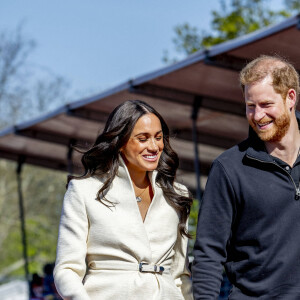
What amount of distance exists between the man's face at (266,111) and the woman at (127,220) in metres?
0.49

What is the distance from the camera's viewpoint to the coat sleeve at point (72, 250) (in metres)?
2.97

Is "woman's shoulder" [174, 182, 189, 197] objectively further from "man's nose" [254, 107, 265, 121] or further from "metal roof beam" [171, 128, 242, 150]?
"metal roof beam" [171, 128, 242, 150]

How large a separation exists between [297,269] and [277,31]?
2.98 metres

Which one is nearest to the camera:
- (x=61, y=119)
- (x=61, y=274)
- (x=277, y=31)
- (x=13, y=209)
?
(x=61, y=274)

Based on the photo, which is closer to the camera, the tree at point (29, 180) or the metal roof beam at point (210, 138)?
the metal roof beam at point (210, 138)

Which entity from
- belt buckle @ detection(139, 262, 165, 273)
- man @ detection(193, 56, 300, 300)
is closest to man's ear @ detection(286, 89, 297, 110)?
man @ detection(193, 56, 300, 300)

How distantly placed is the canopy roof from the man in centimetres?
66

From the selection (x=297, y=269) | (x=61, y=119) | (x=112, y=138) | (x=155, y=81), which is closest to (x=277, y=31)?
(x=155, y=81)

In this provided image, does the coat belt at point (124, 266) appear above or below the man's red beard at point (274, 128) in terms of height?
below

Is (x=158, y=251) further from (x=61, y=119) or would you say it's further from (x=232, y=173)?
(x=61, y=119)

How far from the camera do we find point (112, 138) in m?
3.22

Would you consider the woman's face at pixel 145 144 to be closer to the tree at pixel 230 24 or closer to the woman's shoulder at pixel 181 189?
the woman's shoulder at pixel 181 189

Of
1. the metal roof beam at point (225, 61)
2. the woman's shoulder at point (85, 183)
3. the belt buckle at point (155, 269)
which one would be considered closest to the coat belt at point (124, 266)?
the belt buckle at point (155, 269)

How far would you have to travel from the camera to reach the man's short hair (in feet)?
9.45
